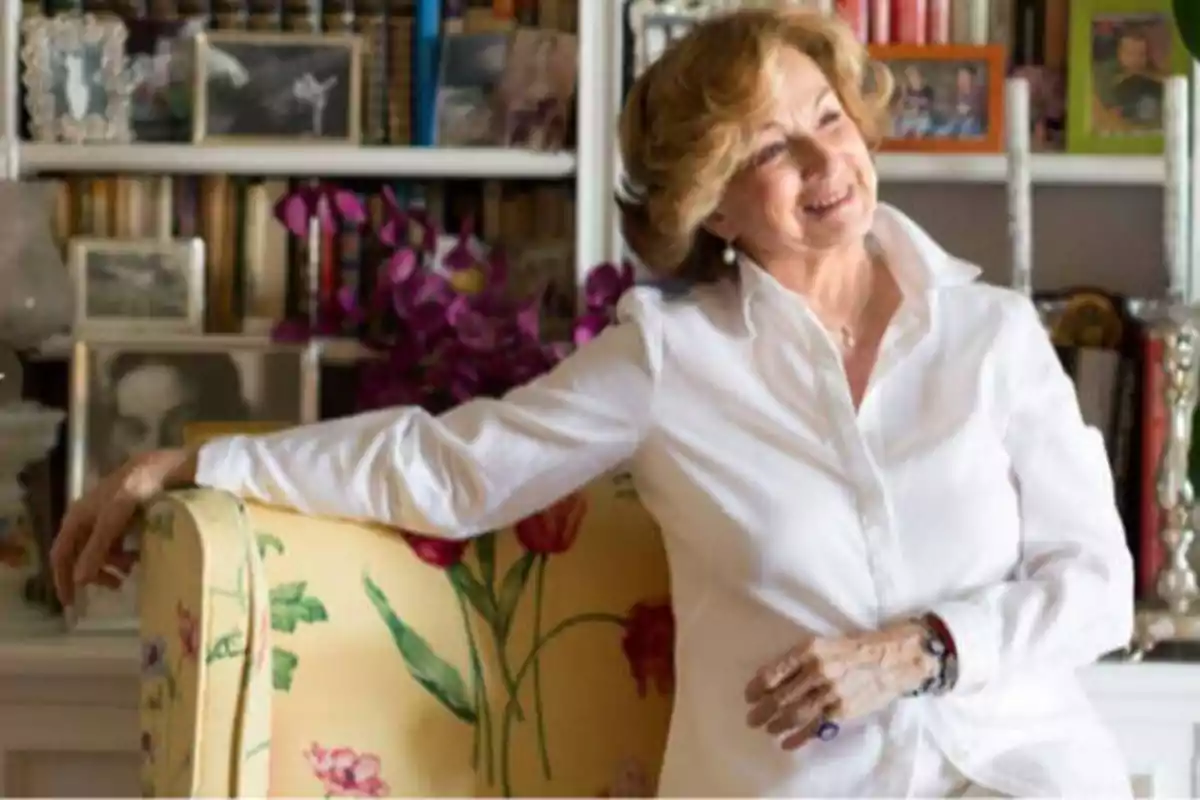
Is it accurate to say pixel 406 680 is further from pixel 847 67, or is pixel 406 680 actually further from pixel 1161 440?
pixel 1161 440

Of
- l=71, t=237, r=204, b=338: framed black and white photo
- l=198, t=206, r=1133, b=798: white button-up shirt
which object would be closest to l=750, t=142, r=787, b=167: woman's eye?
l=198, t=206, r=1133, b=798: white button-up shirt

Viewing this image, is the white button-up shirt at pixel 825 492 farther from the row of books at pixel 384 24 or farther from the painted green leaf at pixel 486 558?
the row of books at pixel 384 24

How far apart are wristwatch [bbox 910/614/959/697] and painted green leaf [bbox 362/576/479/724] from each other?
0.39m

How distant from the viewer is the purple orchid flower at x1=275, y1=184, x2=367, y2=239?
5.80 ft

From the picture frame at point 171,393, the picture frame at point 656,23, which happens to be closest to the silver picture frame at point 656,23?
the picture frame at point 656,23

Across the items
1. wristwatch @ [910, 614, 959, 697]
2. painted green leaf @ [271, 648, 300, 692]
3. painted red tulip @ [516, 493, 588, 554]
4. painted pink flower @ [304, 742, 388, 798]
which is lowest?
painted pink flower @ [304, 742, 388, 798]

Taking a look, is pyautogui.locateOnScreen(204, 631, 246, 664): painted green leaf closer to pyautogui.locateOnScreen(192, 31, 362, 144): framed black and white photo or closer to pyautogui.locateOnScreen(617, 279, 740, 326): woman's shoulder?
pyautogui.locateOnScreen(617, 279, 740, 326): woman's shoulder

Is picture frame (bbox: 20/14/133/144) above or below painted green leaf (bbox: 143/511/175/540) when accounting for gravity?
above

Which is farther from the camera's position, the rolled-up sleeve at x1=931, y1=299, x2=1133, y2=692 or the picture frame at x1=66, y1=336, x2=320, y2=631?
the picture frame at x1=66, y1=336, x2=320, y2=631

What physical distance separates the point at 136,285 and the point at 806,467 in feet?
2.83

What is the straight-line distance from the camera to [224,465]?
4.28 ft

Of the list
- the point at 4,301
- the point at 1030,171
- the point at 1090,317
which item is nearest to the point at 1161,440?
the point at 1090,317

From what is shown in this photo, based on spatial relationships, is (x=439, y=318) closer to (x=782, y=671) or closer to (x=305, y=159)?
(x=305, y=159)

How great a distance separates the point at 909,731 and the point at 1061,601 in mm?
162
